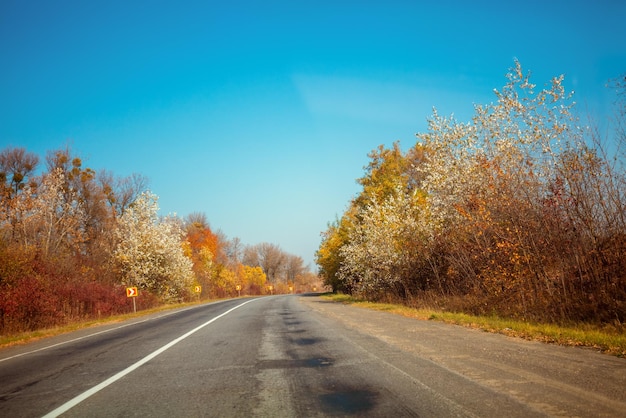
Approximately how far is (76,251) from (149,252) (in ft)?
19.1

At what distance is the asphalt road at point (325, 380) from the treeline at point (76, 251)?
41.4 feet

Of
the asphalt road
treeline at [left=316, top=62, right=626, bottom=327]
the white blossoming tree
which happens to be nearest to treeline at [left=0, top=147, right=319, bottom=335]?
the white blossoming tree

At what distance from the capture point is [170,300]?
39000mm

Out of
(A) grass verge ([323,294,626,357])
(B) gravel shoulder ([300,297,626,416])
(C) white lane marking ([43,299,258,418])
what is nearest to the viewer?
(B) gravel shoulder ([300,297,626,416])

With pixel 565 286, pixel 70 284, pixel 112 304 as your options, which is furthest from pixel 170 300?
pixel 565 286

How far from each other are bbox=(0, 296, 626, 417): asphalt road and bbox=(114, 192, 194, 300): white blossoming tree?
27.9 meters

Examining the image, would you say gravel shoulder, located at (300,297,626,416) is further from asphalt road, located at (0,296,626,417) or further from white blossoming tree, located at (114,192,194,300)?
white blossoming tree, located at (114,192,194,300)

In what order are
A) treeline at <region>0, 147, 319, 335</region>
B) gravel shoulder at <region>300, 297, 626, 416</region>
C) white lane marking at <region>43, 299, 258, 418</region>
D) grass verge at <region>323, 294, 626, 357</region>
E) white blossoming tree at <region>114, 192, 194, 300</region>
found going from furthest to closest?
1. white blossoming tree at <region>114, 192, 194, 300</region>
2. treeline at <region>0, 147, 319, 335</region>
3. grass verge at <region>323, 294, 626, 357</region>
4. white lane marking at <region>43, 299, 258, 418</region>
5. gravel shoulder at <region>300, 297, 626, 416</region>

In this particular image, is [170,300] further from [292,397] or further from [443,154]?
[292,397]

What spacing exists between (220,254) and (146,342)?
72.5 meters

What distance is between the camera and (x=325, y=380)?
539cm

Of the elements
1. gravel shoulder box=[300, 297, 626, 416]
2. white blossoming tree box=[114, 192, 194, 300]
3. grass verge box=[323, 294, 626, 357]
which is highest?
white blossoming tree box=[114, 192, 194, 300]

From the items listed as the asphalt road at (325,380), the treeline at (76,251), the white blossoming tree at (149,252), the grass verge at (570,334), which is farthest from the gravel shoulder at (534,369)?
the white blossoming tree at (149,252)

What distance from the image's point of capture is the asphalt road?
13.8 ft
